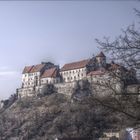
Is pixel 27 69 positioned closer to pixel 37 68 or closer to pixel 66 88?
pixel 37 68

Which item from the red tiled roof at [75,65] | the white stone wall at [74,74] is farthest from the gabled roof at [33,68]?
the white stone wall at [74,74]

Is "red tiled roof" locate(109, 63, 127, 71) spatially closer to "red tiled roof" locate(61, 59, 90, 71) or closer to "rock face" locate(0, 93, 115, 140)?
"rock face" locate(0, 93, 115, 140)

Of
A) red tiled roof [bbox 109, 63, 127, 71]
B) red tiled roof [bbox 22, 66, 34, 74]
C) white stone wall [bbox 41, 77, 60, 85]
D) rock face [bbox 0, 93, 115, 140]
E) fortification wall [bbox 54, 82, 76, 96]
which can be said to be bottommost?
rock face [bbox 0, 93, 115, 140]

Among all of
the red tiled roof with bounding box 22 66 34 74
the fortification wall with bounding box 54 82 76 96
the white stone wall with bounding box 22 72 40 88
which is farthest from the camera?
the red tiled roof with bounding box 22 66 34 74

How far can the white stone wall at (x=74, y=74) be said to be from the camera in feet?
390

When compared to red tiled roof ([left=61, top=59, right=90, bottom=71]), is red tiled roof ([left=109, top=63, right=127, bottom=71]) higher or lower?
lower

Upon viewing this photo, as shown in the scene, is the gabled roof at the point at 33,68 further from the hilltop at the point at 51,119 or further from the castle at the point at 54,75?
the hilltop at the point at 51,119

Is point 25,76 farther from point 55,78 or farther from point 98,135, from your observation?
point 98,135

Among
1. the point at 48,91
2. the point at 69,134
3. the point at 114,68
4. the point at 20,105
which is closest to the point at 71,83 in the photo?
the point at 48,91

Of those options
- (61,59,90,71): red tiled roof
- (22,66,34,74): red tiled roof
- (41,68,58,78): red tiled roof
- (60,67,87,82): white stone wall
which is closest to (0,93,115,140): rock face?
(60,67,87,82): white stone wall

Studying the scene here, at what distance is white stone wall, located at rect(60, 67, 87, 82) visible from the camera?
390 ft

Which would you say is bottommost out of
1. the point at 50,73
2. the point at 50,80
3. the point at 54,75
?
the point at 50,80

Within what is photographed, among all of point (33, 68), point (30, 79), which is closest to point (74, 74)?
point (30, 79)

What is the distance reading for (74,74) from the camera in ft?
402
